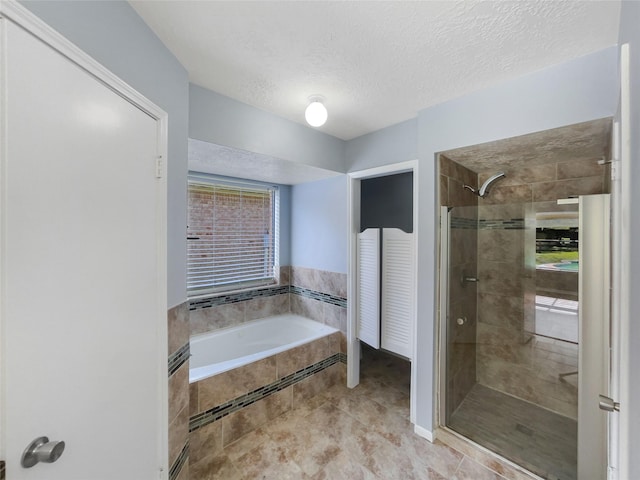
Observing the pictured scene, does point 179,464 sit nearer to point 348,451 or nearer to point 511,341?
point 348,451

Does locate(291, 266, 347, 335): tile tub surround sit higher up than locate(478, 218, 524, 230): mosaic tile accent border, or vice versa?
locate(478, 218, 524, 230): mosaic tile accent border

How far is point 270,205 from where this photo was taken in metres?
3.22

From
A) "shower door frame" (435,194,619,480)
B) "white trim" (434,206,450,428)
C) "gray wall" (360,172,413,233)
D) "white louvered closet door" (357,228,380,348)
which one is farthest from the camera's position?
"gray wall" (360,172,413,233)

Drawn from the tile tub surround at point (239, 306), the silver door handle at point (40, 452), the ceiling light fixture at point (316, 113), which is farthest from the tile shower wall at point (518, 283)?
the silver door handle at point (40, 452)

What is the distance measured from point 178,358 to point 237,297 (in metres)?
1.53

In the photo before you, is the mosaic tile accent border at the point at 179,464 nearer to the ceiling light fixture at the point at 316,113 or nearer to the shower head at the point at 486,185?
the ceiling light fixture at the point at 316,113

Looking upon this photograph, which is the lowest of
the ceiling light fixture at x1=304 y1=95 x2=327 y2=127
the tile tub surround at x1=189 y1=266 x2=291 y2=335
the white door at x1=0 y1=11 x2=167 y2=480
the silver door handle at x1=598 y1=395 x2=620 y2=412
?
the tile tub surround at x1=189 y1=266 x2=291 y2=335

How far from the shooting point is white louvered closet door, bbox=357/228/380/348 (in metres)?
2.42

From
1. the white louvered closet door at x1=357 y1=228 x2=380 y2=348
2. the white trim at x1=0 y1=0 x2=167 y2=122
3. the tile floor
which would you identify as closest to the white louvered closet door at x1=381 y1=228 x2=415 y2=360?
the white louvered closet door at x1=357 y1=228 x2=380 y2=348

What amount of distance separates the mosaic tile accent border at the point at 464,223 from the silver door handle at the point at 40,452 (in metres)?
2.36

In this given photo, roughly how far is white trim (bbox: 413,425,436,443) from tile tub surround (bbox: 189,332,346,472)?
84 cm

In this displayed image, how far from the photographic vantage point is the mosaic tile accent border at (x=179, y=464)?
133 centimetres

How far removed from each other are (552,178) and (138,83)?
301 centimetres

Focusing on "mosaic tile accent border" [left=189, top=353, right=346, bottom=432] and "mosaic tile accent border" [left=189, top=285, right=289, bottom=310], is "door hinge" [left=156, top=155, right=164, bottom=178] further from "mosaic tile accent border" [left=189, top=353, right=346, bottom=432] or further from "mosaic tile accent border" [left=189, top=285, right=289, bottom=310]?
"mosaic tile accent border" [left=189, top=285, right=289, bottom=310]
